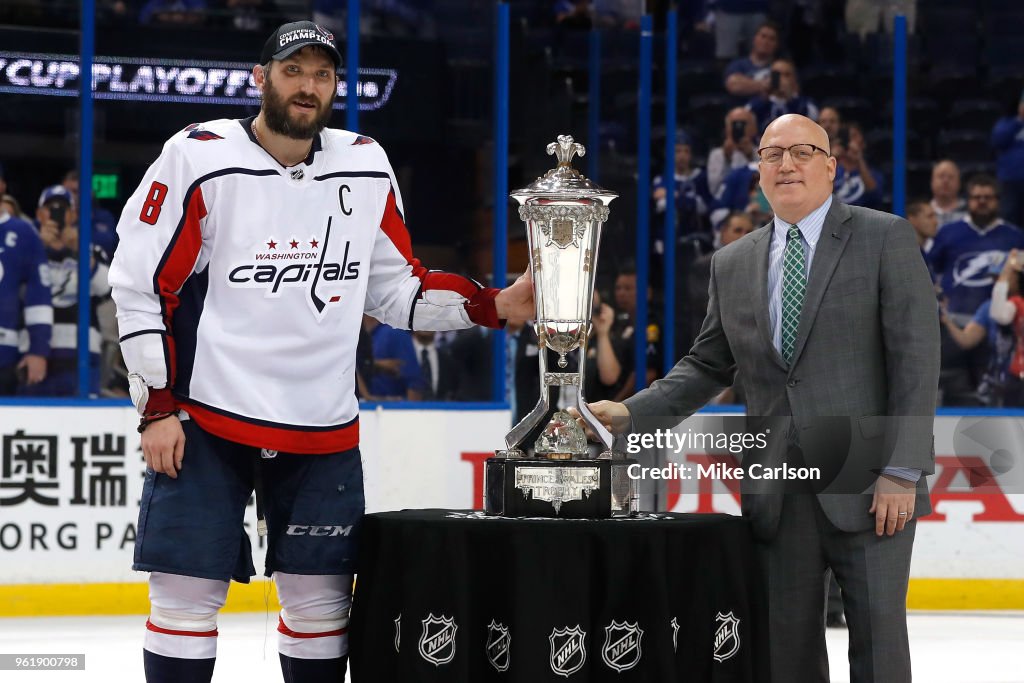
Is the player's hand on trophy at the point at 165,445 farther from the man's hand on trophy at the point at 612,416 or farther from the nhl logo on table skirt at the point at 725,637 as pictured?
the nhl logo on table skirt at the point at 725,637

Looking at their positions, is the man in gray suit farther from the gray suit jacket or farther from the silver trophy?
the silver trophy

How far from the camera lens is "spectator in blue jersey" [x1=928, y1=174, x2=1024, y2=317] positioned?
7.31m

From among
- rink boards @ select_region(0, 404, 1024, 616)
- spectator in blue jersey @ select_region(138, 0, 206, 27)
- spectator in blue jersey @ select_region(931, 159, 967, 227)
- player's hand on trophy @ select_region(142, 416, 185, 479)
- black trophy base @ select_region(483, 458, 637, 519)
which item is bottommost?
rink boards @ select_region(0, 404, 1024, 616)

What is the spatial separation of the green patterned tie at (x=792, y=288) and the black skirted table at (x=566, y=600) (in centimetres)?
48

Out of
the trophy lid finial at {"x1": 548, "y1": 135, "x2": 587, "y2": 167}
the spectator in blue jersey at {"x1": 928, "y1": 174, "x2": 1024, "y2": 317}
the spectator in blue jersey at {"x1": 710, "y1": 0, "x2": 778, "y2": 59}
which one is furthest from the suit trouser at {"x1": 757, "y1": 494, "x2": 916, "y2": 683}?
the spectator in blue jersey at {"x1": 710, "y1": 0, "x2": 778, "y2": 59}

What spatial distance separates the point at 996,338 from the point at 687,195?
1634mm

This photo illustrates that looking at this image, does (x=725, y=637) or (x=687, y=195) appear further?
(x=687, y=195)

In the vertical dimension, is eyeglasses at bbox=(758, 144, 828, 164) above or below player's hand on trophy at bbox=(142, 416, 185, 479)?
above

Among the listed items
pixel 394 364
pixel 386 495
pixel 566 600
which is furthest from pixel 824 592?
pixel 394 364

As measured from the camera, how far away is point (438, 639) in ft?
8.55

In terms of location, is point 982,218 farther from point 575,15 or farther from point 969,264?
point 575,15

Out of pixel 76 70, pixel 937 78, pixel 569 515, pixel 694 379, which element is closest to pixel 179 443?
pixel 569 515

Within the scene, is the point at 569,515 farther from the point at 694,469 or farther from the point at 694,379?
the point at 694,469

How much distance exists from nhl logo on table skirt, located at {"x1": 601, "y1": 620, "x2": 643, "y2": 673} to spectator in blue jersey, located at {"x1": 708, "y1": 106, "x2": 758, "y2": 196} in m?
5.30
